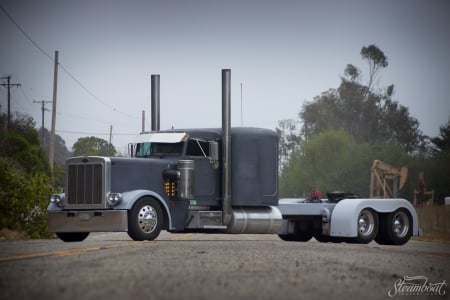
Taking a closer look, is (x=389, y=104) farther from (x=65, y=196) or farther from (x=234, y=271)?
(x=234, y=271)

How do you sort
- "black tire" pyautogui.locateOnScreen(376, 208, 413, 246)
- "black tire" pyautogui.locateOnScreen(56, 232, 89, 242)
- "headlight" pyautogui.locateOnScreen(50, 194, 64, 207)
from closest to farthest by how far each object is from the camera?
"headlight" pyautogui.locateOnScreen(50, 194, 64, 207), "black tire" pyautogui.locateOnScreen(56, 232, 89, 242), "black tire" pyautogui.locateOnScreen(376, 208, 413, 246)

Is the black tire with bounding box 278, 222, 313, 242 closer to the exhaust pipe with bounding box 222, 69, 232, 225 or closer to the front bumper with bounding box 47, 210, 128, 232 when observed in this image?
the exhaust pipe with bounding box 222, 69, 232, 225

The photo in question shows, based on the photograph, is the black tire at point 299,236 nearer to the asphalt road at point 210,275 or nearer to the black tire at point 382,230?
the black tire at point 382,230

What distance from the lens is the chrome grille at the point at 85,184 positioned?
1902 centimetres

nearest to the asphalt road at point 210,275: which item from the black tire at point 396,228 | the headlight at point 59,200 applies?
the headlight at point 59,200

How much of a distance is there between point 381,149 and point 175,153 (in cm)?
7442

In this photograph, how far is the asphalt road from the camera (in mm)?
8367

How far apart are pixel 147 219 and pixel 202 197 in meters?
2.12

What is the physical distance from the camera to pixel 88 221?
1891 cm

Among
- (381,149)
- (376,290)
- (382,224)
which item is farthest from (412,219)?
(381,149)

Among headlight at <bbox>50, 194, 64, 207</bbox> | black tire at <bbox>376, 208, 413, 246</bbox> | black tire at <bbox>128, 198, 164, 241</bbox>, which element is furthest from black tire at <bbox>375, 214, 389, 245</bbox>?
headlight at <bbox>50, 194, 64, 207</bbox>

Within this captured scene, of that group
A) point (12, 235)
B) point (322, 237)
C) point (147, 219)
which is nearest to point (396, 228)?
point (322, 237)

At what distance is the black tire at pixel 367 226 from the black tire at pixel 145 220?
16.8ft

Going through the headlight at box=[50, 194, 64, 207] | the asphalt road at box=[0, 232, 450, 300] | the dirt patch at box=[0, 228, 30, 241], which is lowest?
the dirt patch at box=[0, 228, 30, 241]
